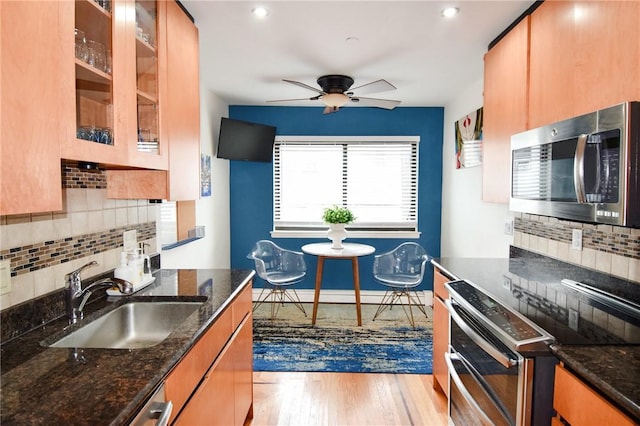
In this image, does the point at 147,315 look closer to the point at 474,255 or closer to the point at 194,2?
the point at 194,2

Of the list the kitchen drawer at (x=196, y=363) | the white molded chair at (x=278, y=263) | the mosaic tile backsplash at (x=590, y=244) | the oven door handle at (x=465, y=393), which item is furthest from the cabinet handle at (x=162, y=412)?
the white molded chair at (x=278, y=263)

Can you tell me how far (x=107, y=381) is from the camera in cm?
96

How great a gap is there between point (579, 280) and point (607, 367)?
1043 millimetres

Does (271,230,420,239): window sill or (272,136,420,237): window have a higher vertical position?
(272,136,420,237): window

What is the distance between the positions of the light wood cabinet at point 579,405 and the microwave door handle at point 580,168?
0.63 m

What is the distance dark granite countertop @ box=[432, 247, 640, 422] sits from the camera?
93cm

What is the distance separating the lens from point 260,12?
2.20 metres

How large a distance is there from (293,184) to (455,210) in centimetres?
196

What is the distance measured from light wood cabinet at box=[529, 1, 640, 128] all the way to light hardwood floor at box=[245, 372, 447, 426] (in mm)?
1854

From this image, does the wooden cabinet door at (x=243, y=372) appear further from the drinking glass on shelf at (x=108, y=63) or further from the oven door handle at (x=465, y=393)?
the drinking glass on shelf at (x=108, y=63)

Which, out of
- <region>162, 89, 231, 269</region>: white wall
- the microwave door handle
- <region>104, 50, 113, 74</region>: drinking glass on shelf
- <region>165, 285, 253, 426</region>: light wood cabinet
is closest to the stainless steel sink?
<region>165, 285, 253, 426</region>: light wood cabinet

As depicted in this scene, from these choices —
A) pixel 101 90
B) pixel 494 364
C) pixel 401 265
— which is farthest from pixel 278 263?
pixel 101 90

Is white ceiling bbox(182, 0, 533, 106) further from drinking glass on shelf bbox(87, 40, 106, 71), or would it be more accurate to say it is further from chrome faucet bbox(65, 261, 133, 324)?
chrome faucet bbox(65, 261, 133, 324)

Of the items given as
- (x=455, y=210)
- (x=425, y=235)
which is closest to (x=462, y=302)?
(x=455, y=210)
